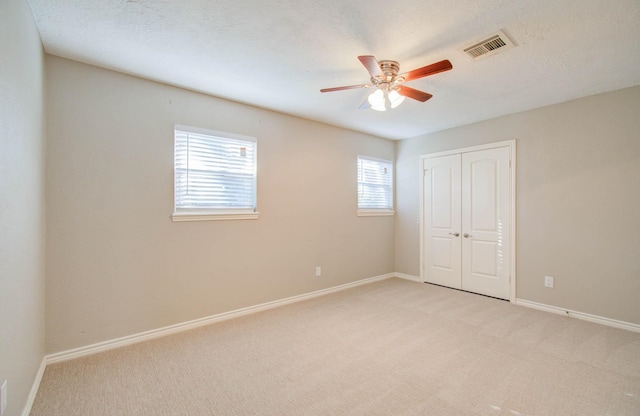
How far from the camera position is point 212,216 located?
317 cm

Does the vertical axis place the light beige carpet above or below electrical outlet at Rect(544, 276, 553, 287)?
below

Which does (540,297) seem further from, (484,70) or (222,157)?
(222,157)

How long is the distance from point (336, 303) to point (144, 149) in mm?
2799

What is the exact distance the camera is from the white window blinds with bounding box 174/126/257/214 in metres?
3.01

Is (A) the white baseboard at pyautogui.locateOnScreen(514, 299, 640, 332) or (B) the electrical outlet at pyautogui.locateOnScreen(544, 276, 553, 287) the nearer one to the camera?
(A) the white baseboard at pyautogui.locateOnScreen(514, 299, 640, 332)

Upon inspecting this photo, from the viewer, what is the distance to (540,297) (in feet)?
11.9

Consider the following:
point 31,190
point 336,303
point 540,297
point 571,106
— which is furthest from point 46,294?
point 571,106

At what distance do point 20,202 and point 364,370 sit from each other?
8.22 feet

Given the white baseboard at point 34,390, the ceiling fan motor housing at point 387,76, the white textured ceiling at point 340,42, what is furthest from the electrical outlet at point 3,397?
the ceiling fan motor housing at point 387,76

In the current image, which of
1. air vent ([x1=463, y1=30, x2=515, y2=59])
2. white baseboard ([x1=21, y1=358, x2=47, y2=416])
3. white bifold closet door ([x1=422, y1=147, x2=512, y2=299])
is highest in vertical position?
air vent ([x1=463, y1=30, x2=515, y2=59])

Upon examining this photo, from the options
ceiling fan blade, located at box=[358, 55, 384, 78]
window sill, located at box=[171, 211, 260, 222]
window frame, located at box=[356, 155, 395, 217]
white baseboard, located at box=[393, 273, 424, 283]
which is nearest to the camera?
ceiling fan blade, located at box=[358, 55, 384, 78]

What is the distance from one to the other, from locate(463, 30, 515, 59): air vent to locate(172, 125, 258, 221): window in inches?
93.6

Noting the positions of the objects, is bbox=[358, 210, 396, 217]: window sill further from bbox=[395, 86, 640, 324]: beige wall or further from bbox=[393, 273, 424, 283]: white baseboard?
bbox=[395, 86, 640, 324]: beige wall

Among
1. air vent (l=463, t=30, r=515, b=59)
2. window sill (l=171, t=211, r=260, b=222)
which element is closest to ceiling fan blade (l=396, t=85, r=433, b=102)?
air vent (l=463, t=30, r=515, b=59)
